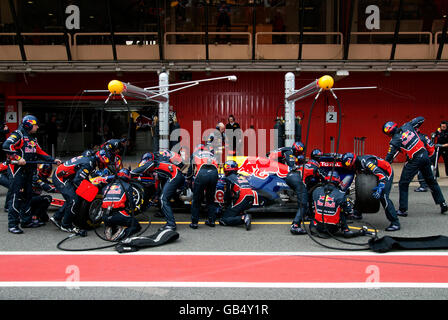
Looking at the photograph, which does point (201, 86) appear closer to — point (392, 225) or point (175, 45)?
point (175, 45)

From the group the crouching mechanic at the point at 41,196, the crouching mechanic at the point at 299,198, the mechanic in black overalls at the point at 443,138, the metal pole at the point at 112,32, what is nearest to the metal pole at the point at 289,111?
the crouching mechanic at the point at 299,198

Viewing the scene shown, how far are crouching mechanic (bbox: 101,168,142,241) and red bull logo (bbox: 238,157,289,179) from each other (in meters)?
2.77

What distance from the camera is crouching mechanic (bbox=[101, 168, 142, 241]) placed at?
257 inches

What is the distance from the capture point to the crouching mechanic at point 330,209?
6.50 metres

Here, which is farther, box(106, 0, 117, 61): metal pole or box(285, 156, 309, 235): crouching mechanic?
box(106, 0, 117, 61): metal pole

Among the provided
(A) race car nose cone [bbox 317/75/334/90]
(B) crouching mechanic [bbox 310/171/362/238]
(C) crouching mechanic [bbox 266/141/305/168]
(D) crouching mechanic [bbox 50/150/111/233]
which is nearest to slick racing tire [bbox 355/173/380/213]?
(B) crouching mechanic [bbox 310/171/362/238]

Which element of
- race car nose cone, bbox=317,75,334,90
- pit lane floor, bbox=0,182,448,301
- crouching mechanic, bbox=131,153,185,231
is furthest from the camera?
crouching mechanic, bbox=131,153,185,231

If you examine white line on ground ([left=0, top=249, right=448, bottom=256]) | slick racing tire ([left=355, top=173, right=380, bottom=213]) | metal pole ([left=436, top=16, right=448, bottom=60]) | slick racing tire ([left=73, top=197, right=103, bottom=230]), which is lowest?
white line on ground ([left=0, top=249, right=448, bottom=256])

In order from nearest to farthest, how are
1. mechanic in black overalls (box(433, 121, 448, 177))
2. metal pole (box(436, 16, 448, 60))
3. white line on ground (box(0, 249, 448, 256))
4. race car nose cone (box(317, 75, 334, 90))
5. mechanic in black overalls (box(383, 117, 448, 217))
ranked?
white line on ground (box(0, 249, 448, 256)) < race car nose cone (box(317, 75, 334, 90)) < mechanic in black overalls (box(383, 117, 448, 217)) < mechanic in black overalls (box(433, 121, 448, 177)) < metal pole (box(436, 16, 448, 60))

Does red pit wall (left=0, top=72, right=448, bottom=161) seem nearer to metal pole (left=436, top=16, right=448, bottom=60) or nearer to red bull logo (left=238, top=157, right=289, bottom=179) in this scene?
metal pole (left=436, top=16, right=448, bottom=60)

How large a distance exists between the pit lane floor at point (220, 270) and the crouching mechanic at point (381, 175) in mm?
307

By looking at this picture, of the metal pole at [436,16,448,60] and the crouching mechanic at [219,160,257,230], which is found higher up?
the metal pole at [436,16,448,60]

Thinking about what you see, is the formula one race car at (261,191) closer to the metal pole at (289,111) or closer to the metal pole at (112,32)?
the metal pole at (289,111)
